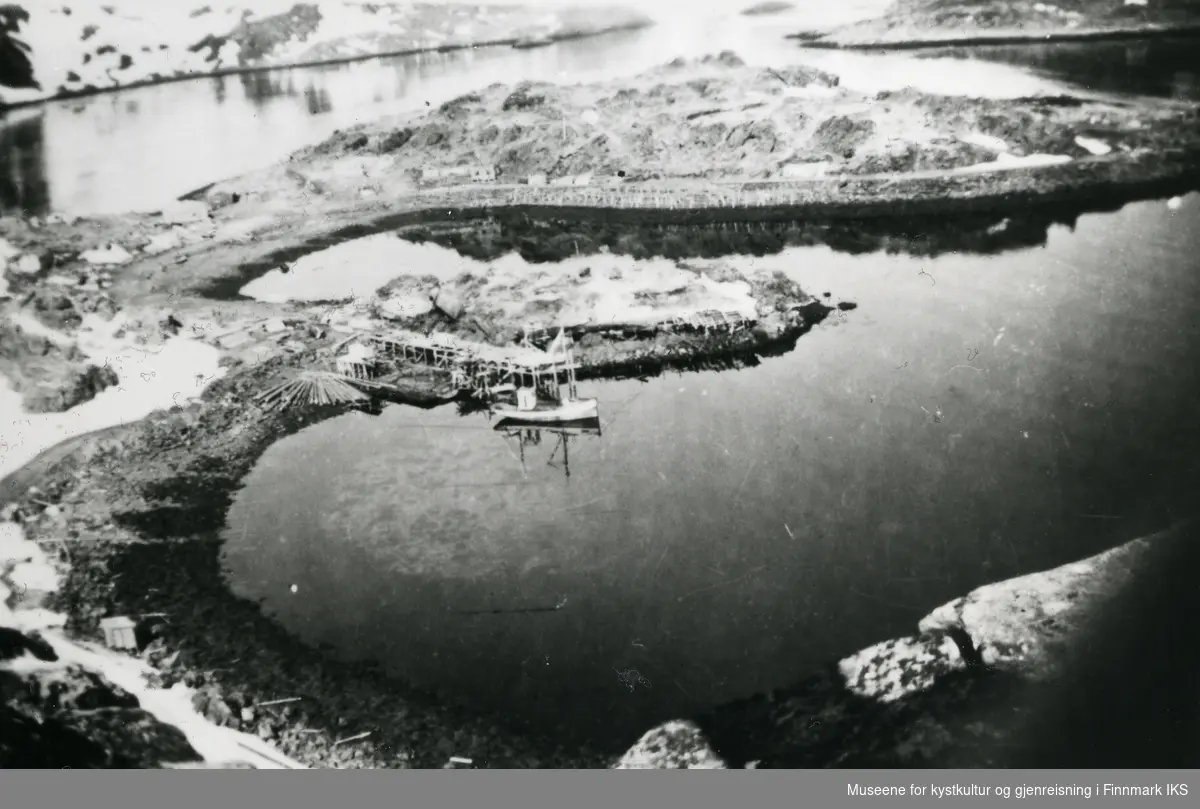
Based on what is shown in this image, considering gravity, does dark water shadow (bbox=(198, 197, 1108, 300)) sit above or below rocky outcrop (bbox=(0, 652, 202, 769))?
above

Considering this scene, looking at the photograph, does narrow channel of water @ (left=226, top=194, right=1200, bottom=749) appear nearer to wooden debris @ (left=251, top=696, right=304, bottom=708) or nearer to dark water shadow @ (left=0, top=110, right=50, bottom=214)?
wooden debris @ (left=251, top=696, right=304, bottom=708)

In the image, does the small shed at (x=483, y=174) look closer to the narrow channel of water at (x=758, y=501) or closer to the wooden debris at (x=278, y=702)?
the narrow channel of water at (x=758, y=501)

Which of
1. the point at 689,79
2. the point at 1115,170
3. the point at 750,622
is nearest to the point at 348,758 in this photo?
the point at 750,622

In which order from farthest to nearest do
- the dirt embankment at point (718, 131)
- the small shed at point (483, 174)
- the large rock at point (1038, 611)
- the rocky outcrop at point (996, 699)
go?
the small shed at point (483, 174) < the dirt embankment at point (718, 131) < the large rock at point (1038, 611) < the rocky outcrop at point (996, 699)

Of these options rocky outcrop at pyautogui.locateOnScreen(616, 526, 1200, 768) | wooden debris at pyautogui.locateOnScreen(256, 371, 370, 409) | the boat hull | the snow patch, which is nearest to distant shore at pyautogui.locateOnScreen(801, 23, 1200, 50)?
the boat hull

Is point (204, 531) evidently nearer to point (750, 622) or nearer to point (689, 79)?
point (750, 622)

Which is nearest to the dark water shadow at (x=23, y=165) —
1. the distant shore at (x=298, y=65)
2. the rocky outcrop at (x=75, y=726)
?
the distant shore at (x=298, y=65)
